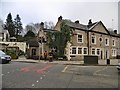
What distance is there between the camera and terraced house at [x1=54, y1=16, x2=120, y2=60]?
150 ft

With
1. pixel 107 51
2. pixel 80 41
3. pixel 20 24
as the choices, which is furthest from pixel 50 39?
pixel 20 24

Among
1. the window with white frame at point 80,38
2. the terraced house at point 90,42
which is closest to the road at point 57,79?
the terraced house at point 90,42

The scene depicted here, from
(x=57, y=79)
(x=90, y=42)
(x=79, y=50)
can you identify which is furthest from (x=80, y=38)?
(x=57, y=79)

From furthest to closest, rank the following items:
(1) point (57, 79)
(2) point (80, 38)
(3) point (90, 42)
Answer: (3) point (90, 42) → (2) point (80, 38) → (1) point (57, 79)

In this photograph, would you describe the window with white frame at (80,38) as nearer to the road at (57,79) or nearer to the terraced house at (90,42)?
the terraced house at (90,42)

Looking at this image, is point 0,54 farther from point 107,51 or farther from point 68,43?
point 107,51

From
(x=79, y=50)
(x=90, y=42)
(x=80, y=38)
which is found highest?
(x=80, y=38)

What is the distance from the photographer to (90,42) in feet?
160

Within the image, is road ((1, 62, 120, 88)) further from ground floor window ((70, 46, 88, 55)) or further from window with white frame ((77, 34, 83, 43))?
window with white frame ((77, 34, 83, 43))

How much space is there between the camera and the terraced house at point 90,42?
150ft

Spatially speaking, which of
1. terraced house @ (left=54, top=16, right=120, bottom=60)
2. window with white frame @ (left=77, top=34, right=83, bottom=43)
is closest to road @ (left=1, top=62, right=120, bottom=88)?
terraced house @ (left=54, top=16, right=120, bottom=60)

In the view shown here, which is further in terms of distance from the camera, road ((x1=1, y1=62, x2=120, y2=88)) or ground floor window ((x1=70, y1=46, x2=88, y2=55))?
ground floor window ((x1=70, y1=46, x2=88, y2=55))

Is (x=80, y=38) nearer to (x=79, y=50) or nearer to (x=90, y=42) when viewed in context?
(x=79, y=50)

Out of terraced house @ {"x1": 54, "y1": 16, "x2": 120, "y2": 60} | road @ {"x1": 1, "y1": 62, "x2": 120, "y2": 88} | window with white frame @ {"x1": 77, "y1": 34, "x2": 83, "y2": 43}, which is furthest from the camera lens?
window with white frame @ {"x1": 77, "y1": 34, "x2": 83, "y2": 43}
